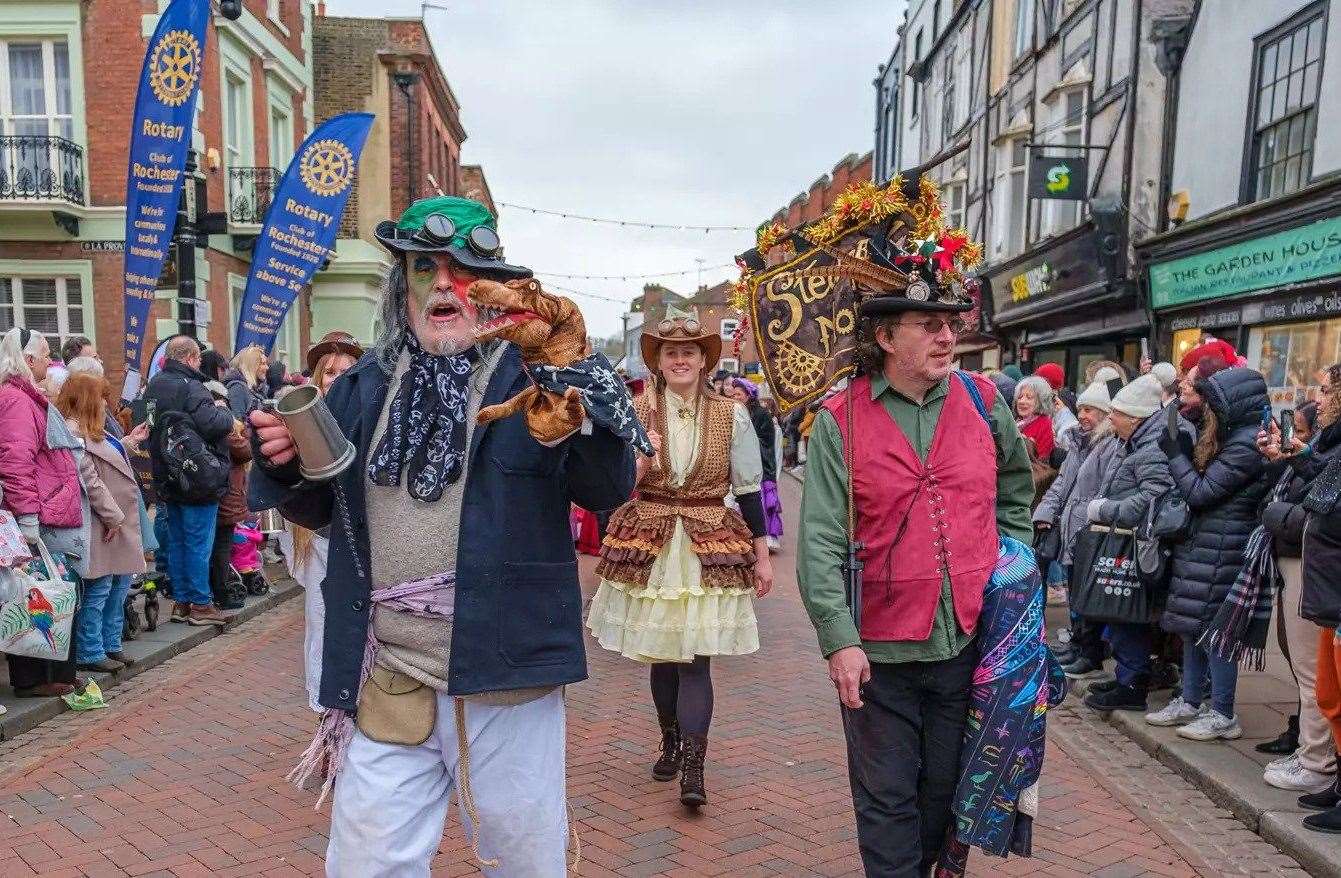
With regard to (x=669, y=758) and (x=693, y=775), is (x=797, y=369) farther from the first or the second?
(x=669, y=758)

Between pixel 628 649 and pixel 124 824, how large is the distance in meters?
2.17

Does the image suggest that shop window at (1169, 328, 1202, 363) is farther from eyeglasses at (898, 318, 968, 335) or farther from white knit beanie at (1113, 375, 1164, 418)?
eyeglasses at (898, 318, 968, 335)

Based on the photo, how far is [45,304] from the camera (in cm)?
1502

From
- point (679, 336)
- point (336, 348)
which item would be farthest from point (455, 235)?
point (336, 348)

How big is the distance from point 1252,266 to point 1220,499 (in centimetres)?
636

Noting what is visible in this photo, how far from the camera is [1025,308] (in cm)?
1759

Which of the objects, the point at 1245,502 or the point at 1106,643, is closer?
the point at 1245,502

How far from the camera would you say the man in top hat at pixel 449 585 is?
223 cm

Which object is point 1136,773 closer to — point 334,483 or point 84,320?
point 334,483

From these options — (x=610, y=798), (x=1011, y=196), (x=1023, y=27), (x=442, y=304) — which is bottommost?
(x=610, y=798)

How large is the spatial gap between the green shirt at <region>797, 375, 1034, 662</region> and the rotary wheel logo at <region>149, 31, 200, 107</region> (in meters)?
7.87

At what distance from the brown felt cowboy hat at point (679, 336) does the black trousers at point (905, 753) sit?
2061 millimetres

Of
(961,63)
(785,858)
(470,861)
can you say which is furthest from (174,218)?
(961,63)

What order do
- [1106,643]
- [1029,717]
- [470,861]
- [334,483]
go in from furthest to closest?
[1106,643] < [470,861] < [1029,717] < [334,483]
